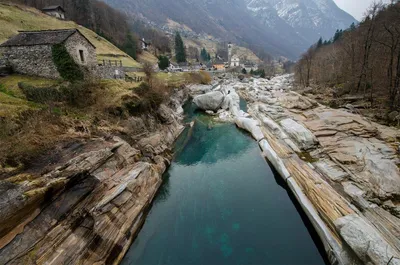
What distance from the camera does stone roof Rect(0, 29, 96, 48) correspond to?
20.4 m

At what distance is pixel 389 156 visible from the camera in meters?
15.2

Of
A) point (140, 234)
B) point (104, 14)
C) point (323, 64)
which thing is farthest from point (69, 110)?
point (104, 14)

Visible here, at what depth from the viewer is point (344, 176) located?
14945 millimetres

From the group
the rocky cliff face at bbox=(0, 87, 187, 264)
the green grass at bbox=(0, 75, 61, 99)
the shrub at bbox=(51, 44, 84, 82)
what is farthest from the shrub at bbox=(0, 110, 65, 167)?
the shrub at bbox=(51, 44, 84, 82)

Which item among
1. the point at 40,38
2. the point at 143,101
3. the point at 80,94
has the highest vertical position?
the point at 40,38

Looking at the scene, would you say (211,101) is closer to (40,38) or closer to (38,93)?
(40,38)

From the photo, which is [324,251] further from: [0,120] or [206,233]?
[0,120]

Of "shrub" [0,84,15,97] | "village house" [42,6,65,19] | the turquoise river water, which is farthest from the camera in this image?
"village house" [42,6,65,19]

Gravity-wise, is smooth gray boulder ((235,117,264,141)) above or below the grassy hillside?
below

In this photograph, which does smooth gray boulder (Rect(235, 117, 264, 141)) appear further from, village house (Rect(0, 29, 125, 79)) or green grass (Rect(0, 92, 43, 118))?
village house (Rect(0, 29, 125, 79))

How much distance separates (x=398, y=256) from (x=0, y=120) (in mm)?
21701

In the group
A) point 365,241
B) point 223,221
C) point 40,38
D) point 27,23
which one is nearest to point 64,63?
point 40,38

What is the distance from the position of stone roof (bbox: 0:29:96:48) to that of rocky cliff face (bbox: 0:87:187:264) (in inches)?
508

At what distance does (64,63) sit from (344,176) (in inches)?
1087
